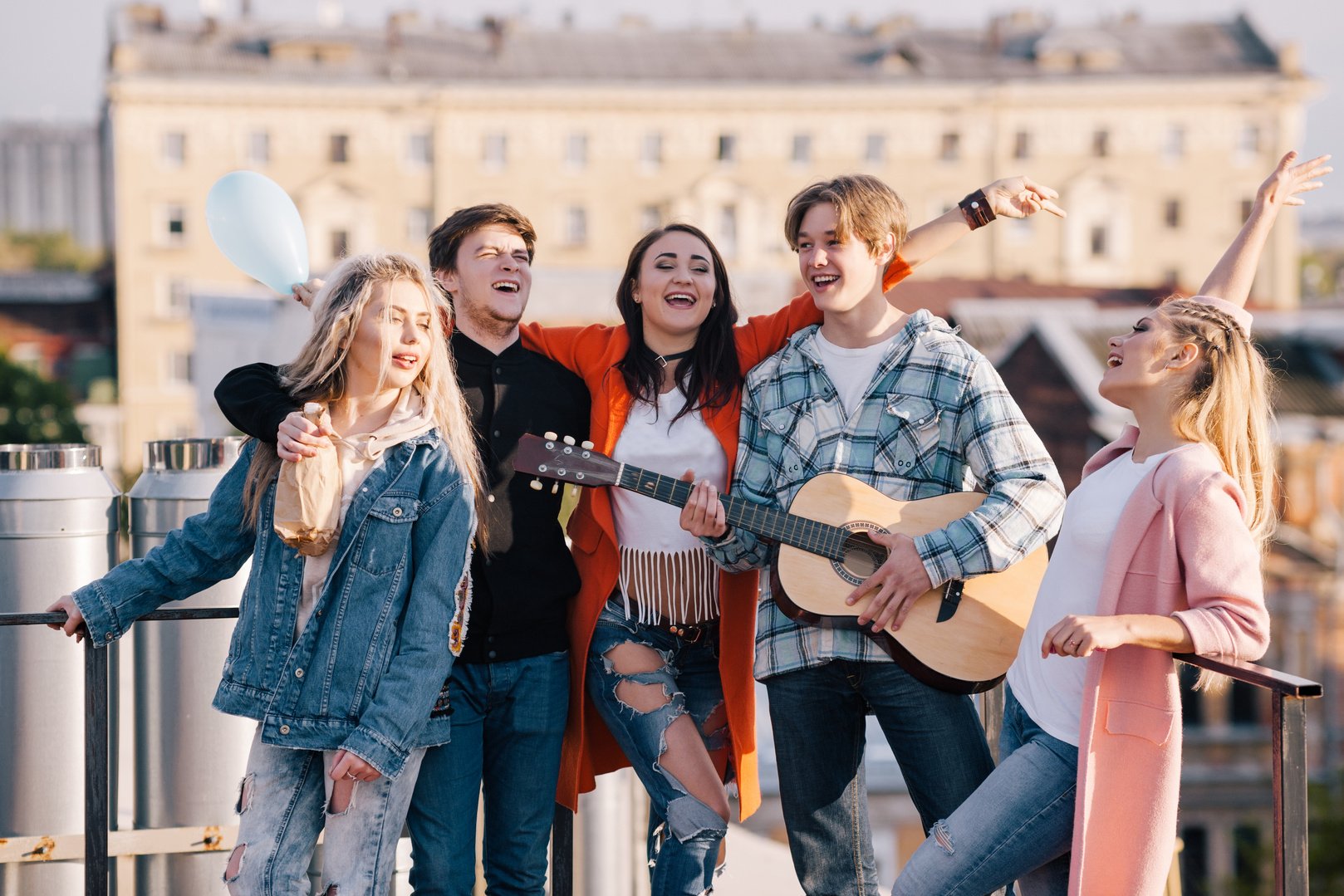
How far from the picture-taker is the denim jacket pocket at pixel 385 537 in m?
2.99

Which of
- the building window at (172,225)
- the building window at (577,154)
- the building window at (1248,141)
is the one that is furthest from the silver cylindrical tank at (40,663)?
the building window at (1248,141)

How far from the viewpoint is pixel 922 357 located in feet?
11.1

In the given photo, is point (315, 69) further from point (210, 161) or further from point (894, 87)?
point (894, 87)

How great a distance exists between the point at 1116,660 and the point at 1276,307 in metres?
54.3

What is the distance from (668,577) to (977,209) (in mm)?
1370

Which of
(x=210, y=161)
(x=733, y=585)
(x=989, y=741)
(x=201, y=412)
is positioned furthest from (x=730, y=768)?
(x=210, y=161)

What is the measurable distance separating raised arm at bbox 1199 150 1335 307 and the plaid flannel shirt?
637 millimetres

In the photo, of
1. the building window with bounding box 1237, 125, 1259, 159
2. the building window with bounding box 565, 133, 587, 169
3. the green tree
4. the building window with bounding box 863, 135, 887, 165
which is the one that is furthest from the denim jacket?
the building window with bounding box 1237, 125, 1259, 159

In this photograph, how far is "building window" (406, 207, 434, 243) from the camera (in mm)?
52656

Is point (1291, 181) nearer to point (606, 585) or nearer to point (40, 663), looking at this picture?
point (606, 585)

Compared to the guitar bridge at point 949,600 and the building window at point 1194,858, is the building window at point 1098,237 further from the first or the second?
the guitar bridge at point 949,600

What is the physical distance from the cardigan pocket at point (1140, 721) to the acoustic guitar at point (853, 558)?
0.44 m

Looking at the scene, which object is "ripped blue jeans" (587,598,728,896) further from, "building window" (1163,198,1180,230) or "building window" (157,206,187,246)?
"building window" (1163,198,1180,230)

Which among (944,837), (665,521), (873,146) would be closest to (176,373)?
(873,146)
